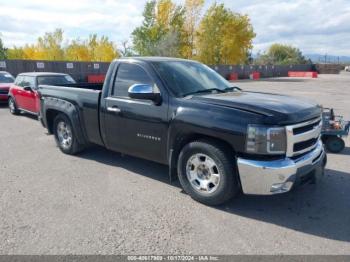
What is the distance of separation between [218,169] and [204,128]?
0.54 m

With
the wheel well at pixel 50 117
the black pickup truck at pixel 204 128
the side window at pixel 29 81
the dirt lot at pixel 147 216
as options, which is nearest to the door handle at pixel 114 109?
the black pickup truck at pixel 204 128

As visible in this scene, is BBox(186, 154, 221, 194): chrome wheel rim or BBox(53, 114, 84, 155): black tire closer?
BBox(186, 154, 221, 194): chrome wheel rim

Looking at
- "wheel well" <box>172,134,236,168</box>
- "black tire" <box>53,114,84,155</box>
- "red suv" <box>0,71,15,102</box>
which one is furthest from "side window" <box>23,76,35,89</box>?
"wheel well" <box>172,134,236,168</box>

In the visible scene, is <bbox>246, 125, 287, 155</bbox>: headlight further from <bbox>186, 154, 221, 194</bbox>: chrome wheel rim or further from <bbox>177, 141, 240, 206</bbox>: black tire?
<bbox>186, 154, 221, 194</bbox>: chrome wheel rim

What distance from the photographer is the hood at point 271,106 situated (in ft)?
12.4

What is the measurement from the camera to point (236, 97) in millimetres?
4480

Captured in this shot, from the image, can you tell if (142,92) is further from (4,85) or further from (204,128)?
(4,85)

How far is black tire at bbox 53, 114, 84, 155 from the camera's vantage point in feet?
20.9

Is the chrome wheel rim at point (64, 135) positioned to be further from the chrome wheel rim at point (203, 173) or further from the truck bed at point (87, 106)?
the chrome wheel rim at point (203, 173)

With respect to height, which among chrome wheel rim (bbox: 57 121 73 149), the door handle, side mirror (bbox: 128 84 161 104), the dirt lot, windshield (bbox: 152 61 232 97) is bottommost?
the dirt lot

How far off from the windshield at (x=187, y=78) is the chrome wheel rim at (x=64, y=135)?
8.53 feet

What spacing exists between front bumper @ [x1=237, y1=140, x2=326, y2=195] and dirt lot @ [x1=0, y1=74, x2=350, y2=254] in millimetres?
418

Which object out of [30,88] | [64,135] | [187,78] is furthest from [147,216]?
[30,88]

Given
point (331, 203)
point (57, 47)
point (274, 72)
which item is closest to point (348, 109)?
point (331, 203)
